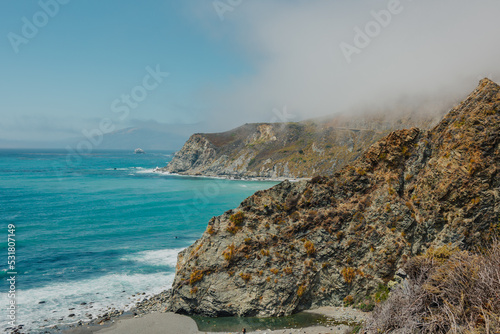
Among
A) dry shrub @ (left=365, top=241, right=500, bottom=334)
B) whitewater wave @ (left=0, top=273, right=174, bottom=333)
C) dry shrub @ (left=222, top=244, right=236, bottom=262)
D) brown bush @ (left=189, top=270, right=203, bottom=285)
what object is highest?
dry shrub @ (left=365, top=241, right=500, bottom=334)

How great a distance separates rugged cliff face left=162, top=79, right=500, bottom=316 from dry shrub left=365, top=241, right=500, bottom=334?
756 cm

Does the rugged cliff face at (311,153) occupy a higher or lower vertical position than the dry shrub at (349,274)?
higher

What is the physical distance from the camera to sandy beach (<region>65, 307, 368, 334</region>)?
1592 centimetres

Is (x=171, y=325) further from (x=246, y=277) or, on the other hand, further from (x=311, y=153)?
(x=311, y=153)

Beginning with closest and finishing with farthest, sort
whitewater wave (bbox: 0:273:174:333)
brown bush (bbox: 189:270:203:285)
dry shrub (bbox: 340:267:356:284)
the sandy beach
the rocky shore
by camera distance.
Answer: the rocky shore → the sandy beach → dry shrub (bbox: 340:267:356:284) → brown bush (bbox: 189:270:203:285) → whitewater wave (bbox: 0:273:174:333)

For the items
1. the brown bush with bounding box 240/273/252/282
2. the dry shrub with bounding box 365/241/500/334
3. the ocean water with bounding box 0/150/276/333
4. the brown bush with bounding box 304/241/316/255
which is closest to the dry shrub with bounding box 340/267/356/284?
the brown bush with bounding box 304/241/316/255

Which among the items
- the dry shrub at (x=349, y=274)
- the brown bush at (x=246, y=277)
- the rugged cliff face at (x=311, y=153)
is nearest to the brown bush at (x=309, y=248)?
the dry shrub at (x=349, y=274)

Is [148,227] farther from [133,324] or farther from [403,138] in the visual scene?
[403,138]

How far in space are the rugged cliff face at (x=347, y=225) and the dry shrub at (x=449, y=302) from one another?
756 centimetres

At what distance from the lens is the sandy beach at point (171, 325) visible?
15.9m

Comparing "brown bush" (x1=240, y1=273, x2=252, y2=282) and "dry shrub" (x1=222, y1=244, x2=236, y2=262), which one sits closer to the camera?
"brown bush" (x1=240, y1=273, x2=252, y2=282)

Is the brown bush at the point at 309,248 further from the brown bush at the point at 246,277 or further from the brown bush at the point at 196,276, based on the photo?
the brown bush at the point at 196,276

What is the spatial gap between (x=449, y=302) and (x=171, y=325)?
1626 centimetres

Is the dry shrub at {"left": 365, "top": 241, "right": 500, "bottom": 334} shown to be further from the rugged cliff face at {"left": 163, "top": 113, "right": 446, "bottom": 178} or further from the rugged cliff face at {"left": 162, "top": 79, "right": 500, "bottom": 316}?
the rugged cliff face at {"left": 163, "top": 113, "right": 446, "bottom": 178}
